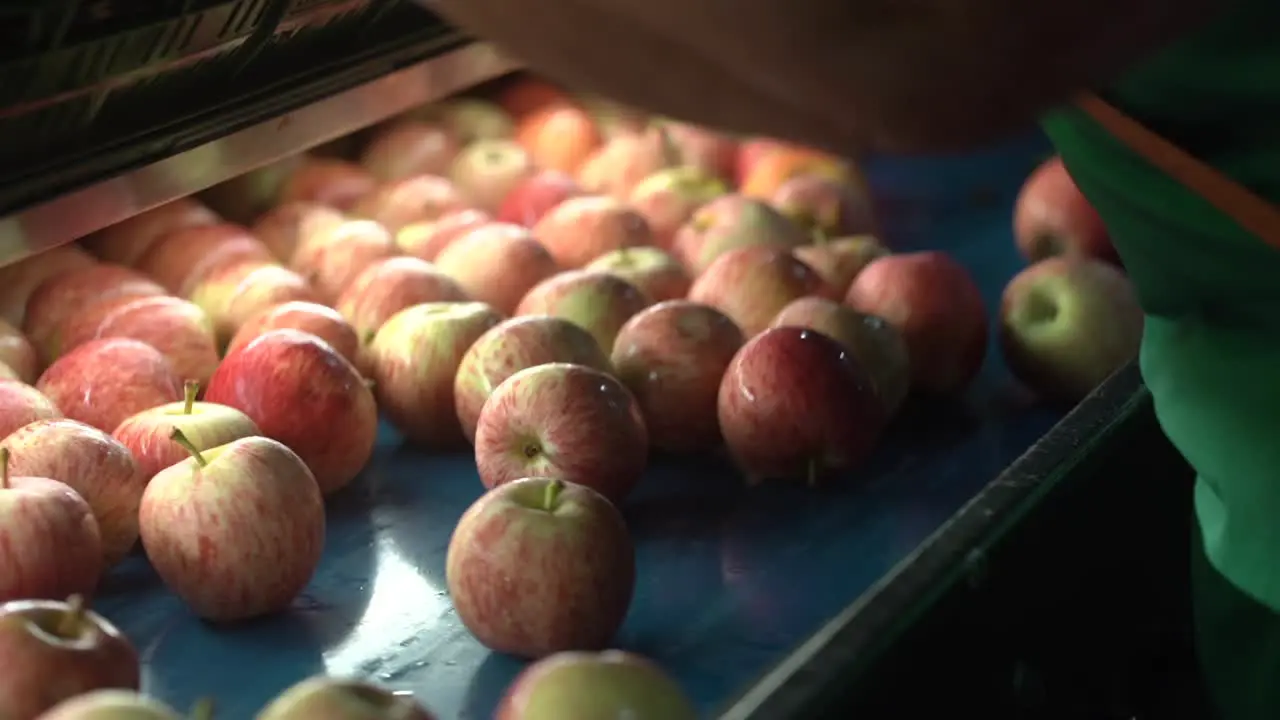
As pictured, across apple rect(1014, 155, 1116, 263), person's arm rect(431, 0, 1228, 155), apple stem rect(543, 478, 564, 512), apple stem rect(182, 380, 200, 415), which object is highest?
person's arm rect(431, 0, 1228, 155)

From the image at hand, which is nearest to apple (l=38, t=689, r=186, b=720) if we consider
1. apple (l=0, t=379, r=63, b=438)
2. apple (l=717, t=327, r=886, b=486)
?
apple (l=0, t=379, r=63, b=438)

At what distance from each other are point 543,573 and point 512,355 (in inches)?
15.1

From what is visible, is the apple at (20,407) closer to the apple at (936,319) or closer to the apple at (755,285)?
the apple at (755,285)

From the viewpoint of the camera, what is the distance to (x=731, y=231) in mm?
1883

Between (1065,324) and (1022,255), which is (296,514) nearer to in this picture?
(1065,324)

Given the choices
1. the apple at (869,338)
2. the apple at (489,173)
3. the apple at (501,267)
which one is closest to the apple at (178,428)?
the apple at (501,267)

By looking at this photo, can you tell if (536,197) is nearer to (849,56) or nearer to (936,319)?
(936,319)

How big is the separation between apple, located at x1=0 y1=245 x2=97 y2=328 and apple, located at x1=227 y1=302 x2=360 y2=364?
11.0 inches

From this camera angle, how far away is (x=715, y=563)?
1.26 m

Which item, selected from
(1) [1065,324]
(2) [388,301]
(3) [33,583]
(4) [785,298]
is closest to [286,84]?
(2) [388,301]

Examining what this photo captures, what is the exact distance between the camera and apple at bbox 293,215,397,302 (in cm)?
181

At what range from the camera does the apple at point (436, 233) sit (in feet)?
6.26

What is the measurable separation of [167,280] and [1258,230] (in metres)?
1.31

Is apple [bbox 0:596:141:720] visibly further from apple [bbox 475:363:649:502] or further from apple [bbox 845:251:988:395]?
apple [bbox 845:251:988:395]
